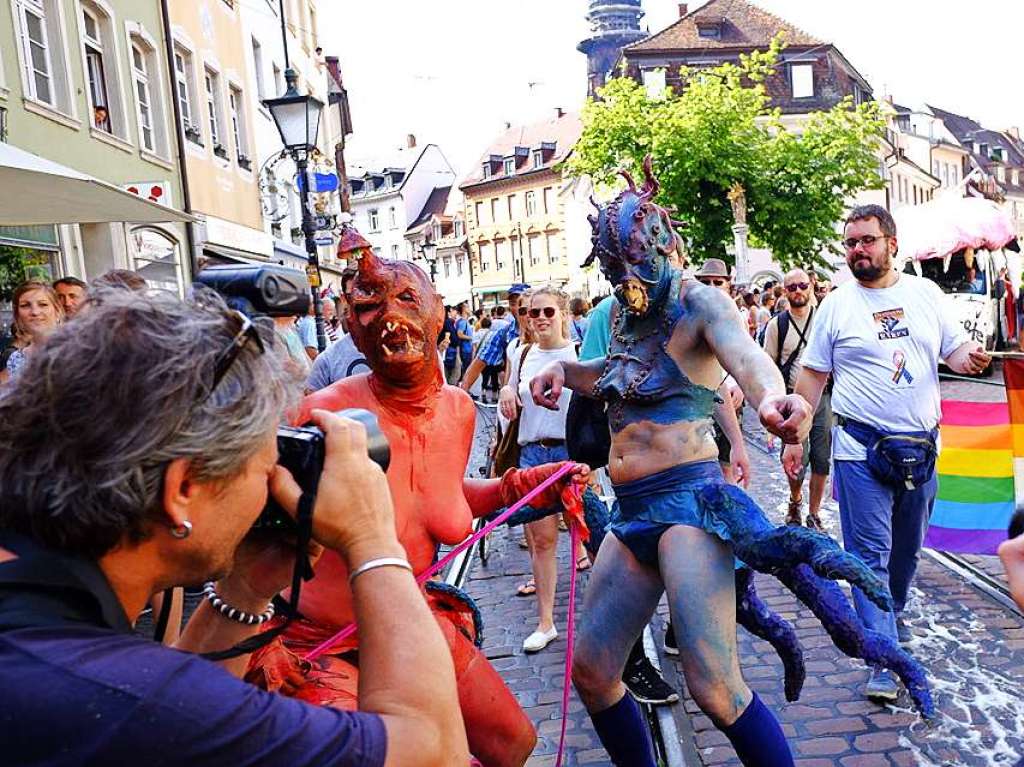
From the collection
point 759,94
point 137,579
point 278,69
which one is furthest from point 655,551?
point 759,94

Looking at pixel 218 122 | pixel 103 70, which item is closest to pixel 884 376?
pixel 103 70

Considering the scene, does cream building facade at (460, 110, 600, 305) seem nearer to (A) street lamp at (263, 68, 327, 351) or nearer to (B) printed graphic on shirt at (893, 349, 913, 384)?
(A) street lamp at (263, 68, 327, 351)

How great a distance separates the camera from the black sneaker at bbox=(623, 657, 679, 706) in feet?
12.5

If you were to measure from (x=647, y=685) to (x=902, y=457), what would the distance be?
1.51 m

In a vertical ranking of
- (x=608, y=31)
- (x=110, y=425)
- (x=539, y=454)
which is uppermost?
(x=608, y=31)

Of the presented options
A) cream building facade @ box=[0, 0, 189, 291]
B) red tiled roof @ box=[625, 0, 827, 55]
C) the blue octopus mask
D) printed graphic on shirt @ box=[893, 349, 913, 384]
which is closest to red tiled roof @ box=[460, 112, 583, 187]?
red tiled roof @ box=[625, 0, 827, 55]

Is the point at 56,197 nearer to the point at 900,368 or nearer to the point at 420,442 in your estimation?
the point at 420,442

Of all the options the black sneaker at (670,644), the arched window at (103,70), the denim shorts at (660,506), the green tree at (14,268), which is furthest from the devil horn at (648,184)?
the arched window at (103,70)

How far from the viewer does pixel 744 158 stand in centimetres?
2841

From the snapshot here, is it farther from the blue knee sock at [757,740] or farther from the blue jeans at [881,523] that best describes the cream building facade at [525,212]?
the blue knee sock at [757,740]

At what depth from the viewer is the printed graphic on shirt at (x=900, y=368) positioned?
423 cm

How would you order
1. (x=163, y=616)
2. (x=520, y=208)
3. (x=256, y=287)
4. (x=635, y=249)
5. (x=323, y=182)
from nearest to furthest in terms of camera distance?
1. (x=163, y=616)
2. (x=256, y=287)
3. (x=635, y=249)
4. (x=323, y=182)
5. (x=520, y=208)

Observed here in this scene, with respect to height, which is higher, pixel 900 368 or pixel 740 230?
pixel 740 230

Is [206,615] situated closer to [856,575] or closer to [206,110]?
[856,575]
